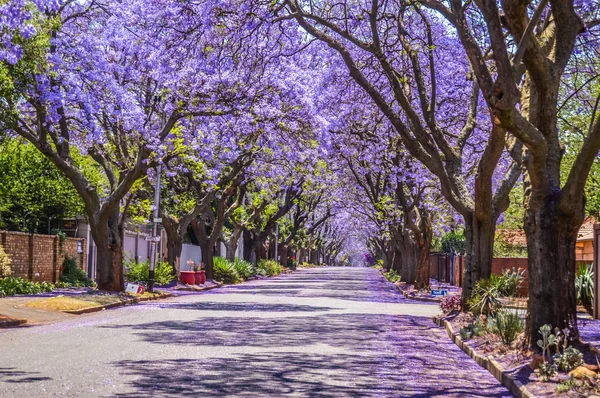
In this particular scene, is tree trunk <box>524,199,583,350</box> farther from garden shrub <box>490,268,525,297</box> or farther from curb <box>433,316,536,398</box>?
garden shrub <box>490,268,525,297</box>

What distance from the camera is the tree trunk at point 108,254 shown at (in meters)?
26.1

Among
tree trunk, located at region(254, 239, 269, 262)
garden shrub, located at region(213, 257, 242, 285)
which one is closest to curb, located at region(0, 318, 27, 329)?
garden shrub, located at region(213, 257, 242, 285)

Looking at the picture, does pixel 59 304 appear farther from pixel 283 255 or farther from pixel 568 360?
pixel 283 255

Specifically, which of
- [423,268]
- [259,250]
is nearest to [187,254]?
[259,250]

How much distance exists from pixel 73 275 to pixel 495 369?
23186mm

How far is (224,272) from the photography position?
4575 cm

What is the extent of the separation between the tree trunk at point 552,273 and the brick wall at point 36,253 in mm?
18620

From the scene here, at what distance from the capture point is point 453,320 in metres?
19.0

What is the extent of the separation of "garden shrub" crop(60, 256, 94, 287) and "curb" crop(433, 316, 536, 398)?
1818 centimetres

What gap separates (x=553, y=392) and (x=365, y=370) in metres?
2.81

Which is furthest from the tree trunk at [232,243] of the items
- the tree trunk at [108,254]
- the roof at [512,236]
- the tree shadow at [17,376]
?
the tree shadow at [17,376]

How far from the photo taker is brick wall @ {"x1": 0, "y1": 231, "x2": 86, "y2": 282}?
26.2m

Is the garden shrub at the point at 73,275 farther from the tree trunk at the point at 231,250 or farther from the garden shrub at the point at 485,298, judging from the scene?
the tree trunk at the point at 231,250

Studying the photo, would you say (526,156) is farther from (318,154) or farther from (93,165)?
(93,165)
